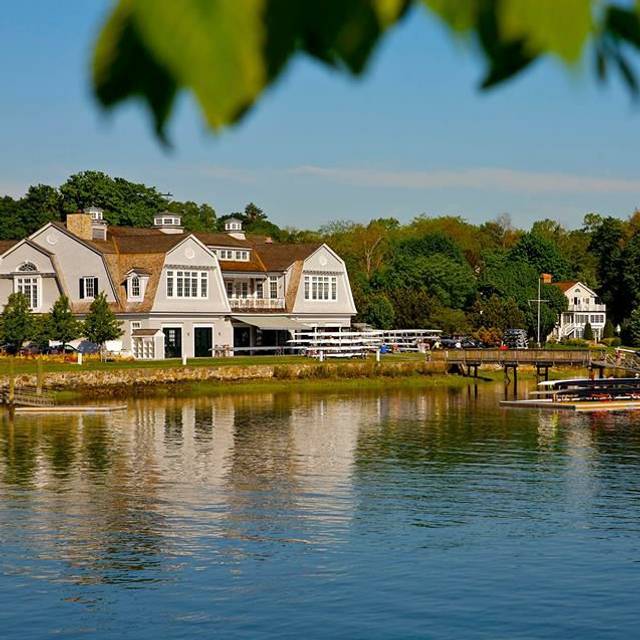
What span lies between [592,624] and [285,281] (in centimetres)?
6121

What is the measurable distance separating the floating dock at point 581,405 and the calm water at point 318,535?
11.3m

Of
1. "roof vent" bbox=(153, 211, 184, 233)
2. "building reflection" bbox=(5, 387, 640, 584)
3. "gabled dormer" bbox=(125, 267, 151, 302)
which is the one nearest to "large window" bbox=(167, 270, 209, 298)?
"gabled dormer" bbox=(125, 267, 151, 302)

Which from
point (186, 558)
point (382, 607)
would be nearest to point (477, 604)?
point (382, 607)

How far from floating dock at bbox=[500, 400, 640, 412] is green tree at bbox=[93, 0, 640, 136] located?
52.7 metres

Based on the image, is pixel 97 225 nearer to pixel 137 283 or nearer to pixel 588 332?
pixel 137 283

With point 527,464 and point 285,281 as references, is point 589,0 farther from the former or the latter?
point 285,281

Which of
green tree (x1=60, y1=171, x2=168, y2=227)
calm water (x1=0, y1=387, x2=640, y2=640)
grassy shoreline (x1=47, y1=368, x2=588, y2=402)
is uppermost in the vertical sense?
green tree (x1=60, y1=171, x2=168, y2=227)

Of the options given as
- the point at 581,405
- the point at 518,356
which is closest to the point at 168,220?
the point at 518,356

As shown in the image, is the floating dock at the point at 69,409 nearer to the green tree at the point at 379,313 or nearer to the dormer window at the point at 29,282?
the dormer window at the point at 29,282

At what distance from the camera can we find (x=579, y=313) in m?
111

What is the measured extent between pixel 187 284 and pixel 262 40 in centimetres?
7021

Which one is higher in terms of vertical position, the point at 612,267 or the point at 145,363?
the point at 612,267

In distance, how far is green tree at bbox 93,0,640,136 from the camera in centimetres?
123

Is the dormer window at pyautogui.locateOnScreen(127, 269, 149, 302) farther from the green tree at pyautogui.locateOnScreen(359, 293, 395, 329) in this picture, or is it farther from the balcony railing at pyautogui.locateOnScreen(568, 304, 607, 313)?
the balcony railing at pyautogui.locateOnScreen(568, 304, 607, 313)
